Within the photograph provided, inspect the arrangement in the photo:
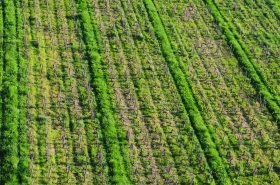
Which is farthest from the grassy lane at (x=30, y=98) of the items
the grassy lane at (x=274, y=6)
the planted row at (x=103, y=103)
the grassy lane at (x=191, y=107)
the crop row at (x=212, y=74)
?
the grassy lane at (x=274, y=6)

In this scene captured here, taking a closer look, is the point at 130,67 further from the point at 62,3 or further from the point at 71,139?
the point at 62,3

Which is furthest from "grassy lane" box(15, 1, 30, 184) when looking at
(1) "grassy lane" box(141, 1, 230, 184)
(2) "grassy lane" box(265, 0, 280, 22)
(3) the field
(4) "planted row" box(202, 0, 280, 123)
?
(2) "grassy lane" box(265, 0, 280, 22)

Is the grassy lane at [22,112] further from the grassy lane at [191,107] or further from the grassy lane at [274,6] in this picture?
the grassy lane at [274,6]

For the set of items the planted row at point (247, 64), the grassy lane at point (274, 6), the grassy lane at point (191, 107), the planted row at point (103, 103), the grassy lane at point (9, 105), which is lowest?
the grassy lane at point (9, 105)

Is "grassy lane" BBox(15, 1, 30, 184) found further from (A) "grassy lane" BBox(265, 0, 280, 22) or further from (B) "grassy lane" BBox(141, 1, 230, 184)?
(A) "grassy lane" BBox(265, 0, 280, 22)

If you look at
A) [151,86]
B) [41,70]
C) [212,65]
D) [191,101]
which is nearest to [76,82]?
[41,70]

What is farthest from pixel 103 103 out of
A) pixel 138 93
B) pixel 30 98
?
pixel 30 98
